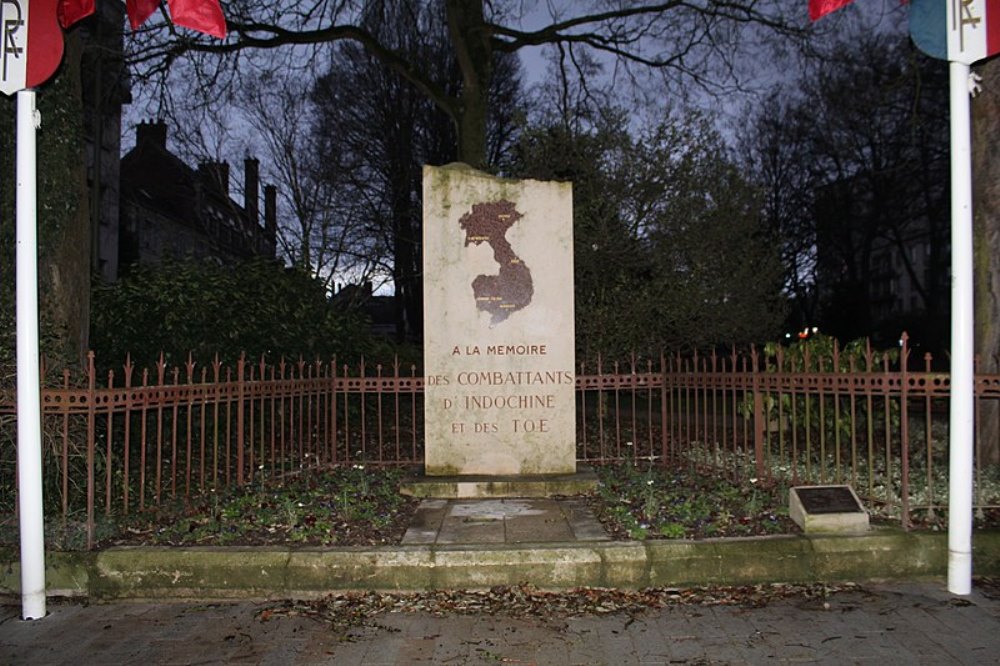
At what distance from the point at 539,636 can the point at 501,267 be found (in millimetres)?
3717

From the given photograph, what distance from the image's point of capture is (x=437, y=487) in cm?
694

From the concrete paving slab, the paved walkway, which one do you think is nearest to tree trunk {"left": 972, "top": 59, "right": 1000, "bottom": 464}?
the paved walkway

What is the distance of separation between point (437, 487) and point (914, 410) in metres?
9.33

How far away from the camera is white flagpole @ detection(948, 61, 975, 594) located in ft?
15.7

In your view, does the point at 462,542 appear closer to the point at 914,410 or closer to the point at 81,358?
the point at 81,358

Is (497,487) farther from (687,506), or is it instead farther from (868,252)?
(868,252)

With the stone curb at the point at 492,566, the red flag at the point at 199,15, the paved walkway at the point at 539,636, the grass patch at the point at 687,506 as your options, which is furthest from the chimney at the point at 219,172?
the paved walkway at the point at 539,636

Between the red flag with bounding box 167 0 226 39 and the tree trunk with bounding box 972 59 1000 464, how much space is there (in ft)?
23.1

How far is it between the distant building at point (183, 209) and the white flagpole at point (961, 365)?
16.5 meters

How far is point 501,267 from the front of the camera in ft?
23.7

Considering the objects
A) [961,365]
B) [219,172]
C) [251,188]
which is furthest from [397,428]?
[251,188]

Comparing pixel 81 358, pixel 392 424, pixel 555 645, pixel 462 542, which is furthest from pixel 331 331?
pixel 555 645

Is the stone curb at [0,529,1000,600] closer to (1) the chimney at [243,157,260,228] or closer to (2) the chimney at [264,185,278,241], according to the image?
(1) the chimney at [243,157,260,228]

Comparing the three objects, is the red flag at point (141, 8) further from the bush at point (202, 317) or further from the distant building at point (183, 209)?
the distant building at point (183, 209)
